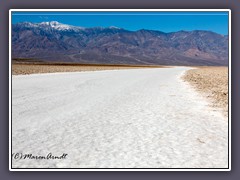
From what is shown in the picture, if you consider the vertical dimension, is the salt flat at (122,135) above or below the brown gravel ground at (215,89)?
below

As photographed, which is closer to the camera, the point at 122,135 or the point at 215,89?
the point at 122,135

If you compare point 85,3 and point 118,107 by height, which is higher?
point 85,3

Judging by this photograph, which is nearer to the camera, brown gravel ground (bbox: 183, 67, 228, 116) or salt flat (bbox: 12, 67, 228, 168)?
salt flat (bbox: 12, 67, 228, 168)

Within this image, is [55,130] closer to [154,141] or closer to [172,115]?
[154,141]

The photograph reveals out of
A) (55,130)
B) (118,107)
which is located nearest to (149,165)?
(55,130)

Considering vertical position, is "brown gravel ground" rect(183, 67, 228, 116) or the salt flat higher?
"brown gravel ground" rect(183, 67, 228, 116)

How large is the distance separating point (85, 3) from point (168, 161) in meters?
2.72

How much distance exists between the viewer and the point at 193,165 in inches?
186

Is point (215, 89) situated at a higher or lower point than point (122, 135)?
higher

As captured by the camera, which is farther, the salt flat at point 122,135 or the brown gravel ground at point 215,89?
the brown gravel ground at point 215,89
